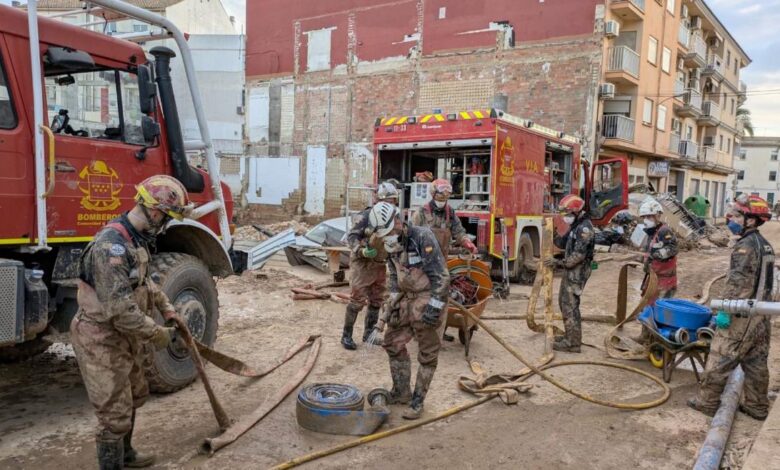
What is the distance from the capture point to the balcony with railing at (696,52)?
29719 mm

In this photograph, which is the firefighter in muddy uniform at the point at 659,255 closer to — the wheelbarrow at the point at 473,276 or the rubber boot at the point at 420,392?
the wheelbarrow at the point at 473,276

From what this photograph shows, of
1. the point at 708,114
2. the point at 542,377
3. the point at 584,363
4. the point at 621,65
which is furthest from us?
the point at 708,114

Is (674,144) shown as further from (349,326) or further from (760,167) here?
(760,167)

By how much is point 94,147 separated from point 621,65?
20690mm

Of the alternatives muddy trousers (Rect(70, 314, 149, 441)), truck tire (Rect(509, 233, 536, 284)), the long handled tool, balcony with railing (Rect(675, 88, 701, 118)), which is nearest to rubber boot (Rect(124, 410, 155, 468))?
muddy trousers (Rect(70, 314, 149, 441))

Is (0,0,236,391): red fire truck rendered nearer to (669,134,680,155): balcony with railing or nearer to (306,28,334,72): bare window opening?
(306,28,334,72): bare window opening

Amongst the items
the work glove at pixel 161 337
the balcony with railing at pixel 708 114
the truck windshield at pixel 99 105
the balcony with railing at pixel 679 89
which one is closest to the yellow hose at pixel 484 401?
the work glove at pixel 161 337

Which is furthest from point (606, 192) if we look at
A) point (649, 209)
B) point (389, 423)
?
point (389, 423)

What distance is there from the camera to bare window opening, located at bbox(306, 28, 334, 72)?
24922 millimetres

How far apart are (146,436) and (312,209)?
2123 cm

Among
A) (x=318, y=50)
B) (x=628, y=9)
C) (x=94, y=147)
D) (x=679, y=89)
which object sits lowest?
(x=94, y=147)

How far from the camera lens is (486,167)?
10.1 m

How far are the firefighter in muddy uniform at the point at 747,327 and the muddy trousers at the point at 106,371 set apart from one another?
4.35m

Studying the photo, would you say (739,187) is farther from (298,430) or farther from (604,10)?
(298,430)
